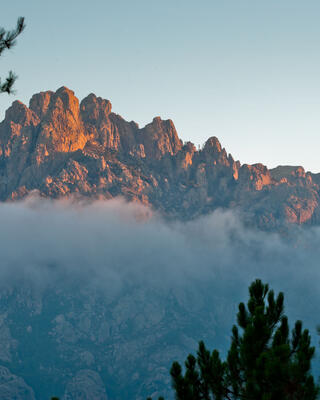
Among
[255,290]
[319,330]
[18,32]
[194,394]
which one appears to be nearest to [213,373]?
[194,394]

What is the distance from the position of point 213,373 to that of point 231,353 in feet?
7.49

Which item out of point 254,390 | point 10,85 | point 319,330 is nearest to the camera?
point 319,330

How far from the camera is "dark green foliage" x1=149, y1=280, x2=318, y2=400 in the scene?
85.7ft

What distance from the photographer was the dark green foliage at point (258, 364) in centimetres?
2611

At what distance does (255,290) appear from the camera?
109 feet

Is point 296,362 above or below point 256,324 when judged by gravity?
below

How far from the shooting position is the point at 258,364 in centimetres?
2747

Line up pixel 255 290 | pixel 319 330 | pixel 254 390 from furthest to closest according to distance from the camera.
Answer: pixel 255 290 < pixel 254 390 < pixel 319 330

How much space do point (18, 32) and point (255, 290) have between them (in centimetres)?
2346

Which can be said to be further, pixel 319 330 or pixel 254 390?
pixel 254 390

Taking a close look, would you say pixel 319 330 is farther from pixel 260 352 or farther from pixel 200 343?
pixel 200 343

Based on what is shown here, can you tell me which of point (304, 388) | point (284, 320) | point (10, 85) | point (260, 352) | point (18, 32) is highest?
point (18, 32)

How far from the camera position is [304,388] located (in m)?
26.2

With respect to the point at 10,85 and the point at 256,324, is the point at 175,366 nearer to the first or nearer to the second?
the point at 256,324
